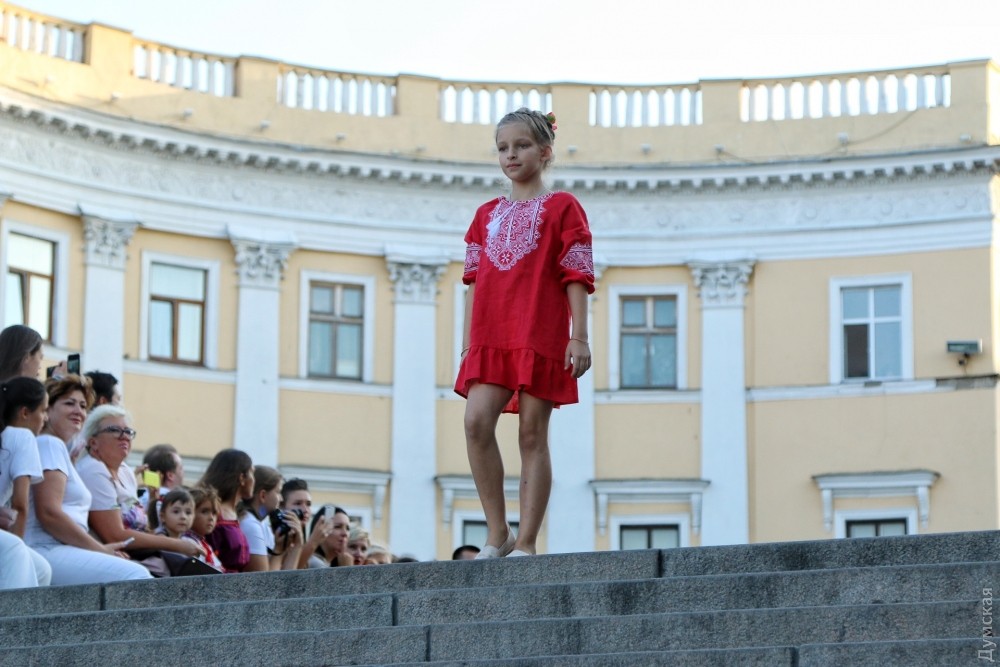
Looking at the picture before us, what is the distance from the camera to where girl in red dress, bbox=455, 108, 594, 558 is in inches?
364

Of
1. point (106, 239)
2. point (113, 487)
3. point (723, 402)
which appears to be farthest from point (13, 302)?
point (113, 487)

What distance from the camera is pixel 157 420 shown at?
27.0 m

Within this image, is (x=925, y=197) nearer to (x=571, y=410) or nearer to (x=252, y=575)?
(x=571, y=410)

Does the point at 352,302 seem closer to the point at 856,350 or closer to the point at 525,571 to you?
the point at 856,350

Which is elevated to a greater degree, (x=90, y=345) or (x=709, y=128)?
(x=709, y=128)

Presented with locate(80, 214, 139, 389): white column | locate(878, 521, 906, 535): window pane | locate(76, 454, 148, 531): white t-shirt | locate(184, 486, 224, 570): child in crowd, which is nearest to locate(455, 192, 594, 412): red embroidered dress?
locate(76, 454, 148, 531): white t-shirt

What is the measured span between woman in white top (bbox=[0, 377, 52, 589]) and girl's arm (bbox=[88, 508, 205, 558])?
24.6 inches

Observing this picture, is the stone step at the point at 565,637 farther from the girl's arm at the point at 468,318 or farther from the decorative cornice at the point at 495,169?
the decorative cornice at the point at 495,169

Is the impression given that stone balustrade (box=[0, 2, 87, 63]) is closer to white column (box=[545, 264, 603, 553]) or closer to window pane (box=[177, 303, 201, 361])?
window pane (box=[177, 303, 201, 361])

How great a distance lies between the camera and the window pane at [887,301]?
2830 centimetres

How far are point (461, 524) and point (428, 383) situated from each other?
179cm

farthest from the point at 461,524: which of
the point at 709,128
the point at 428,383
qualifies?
the point at 709,128

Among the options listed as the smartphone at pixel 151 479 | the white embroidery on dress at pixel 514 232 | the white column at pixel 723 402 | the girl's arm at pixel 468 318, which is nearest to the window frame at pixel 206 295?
the white column at pixel 723 402

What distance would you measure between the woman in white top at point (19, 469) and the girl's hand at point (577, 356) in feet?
7.65
